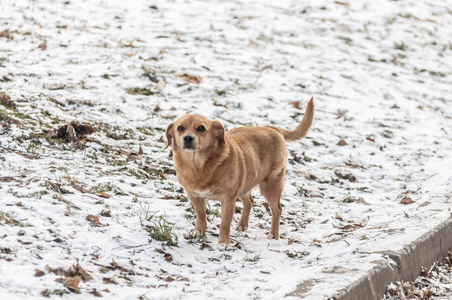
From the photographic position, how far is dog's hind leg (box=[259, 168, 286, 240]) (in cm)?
562

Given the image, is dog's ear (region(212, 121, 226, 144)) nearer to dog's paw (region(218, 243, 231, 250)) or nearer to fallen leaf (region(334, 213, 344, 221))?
dog's paw (region(218, 243, 231, 250))

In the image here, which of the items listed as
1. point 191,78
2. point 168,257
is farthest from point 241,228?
point 191,78

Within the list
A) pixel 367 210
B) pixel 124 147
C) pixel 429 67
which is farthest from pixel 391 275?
pixel 429 67

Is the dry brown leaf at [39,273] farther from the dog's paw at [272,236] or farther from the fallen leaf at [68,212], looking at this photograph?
the dog's paw at [272,236]

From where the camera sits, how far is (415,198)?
6715 millimetres

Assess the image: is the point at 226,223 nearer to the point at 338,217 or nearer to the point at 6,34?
the point at 338,217

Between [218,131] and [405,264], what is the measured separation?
6.64ft

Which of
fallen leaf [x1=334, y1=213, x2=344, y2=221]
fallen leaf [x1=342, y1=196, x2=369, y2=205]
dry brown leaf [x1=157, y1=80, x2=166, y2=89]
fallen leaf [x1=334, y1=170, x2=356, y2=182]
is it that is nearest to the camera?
fallen leaf [x1=334, y1=213, x2=344, y2=221]

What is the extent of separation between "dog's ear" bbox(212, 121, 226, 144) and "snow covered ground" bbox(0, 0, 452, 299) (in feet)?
3.06

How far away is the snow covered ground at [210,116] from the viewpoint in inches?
165

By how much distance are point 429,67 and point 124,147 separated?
30.6ft

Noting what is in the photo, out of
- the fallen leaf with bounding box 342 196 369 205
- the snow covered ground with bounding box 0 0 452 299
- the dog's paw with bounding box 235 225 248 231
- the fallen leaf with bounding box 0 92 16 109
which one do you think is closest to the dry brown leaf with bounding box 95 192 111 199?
the snow covered ground with bounding box 0 0 452 299

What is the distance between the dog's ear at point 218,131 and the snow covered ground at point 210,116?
933 millimetres

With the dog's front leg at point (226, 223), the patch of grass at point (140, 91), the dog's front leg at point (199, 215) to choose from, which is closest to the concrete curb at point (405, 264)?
the dog's front leg at point (226, 223)
